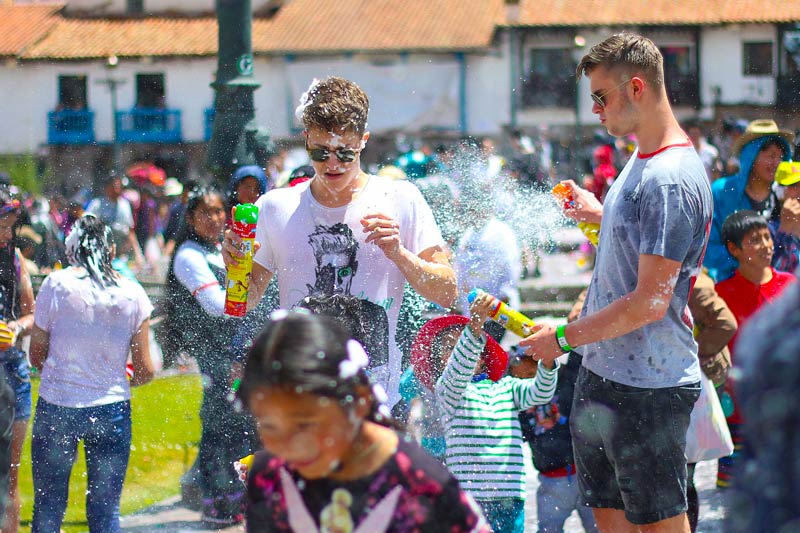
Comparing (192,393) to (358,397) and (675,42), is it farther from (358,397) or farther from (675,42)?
(675,42)

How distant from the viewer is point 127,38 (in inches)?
1671

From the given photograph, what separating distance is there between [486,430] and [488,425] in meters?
0.02

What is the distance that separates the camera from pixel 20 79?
42.5 metres

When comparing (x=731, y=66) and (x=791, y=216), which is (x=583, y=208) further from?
(x=731, y=66)

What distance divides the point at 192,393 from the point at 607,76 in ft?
15.9

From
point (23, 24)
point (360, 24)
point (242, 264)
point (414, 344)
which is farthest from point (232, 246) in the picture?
point (23, 24)

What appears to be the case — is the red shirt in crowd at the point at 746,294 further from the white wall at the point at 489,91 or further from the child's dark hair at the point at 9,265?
the white wall at the point at 489,91

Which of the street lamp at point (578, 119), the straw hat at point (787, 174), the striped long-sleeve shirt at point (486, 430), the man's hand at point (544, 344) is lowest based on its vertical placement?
the striped long-sleeve shirt at point (486, 430)

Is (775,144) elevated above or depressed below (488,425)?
above

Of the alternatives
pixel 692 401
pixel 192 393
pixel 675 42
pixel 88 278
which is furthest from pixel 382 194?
pixel 675 42

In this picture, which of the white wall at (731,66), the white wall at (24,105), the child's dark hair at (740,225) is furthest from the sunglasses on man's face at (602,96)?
the white wall at (24,105)

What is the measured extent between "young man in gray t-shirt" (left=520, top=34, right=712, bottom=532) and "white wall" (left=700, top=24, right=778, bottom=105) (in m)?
35.2

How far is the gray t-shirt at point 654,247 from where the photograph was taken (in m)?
3.18

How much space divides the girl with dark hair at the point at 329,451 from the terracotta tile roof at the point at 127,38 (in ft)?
124
